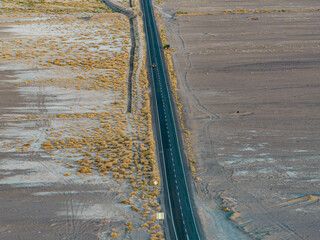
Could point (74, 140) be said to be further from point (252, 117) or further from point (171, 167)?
point (252, 117)

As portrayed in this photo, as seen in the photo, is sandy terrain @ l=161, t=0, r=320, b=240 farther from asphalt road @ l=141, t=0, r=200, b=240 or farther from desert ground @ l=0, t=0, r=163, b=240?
desert ground @ l=0, t=0, r=163, b=240

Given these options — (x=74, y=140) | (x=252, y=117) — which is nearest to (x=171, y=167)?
(x=74, y=140)

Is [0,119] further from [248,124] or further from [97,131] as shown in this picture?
[248,124]

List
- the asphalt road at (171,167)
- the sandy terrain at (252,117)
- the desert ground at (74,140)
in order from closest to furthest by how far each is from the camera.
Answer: the asphalt road at (171,167) < the desert ground at (74,140) < the sandy terrain at (252,117)

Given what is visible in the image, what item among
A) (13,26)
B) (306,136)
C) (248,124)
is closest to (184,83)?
(248,124)

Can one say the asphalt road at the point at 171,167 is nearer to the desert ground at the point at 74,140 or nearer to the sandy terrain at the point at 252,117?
the desert ground at the point at 74,140

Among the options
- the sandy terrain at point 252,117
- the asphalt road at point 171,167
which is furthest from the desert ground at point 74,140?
the sandy terrain at point 252,117

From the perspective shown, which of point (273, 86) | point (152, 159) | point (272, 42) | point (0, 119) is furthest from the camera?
point (272, 42)
